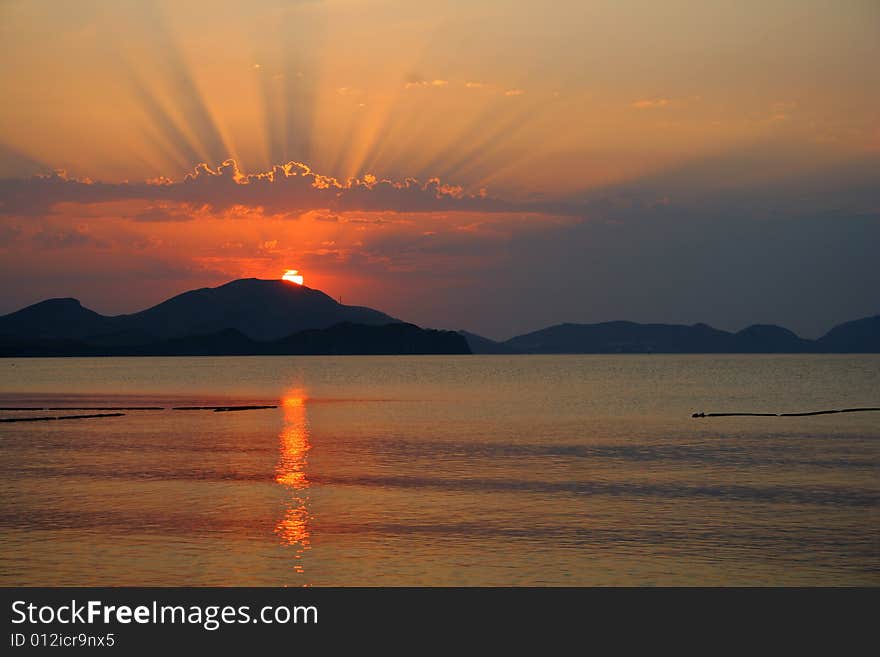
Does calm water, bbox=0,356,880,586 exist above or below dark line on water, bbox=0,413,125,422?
below

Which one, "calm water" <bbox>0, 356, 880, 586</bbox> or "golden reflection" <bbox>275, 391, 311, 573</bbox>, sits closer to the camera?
"calm water" <bbox>0, 356, 880, 586</bbox>

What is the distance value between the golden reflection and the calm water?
0.71ft

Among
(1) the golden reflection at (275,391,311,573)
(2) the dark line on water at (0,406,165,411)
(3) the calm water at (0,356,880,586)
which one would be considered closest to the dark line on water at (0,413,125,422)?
(3) the calm water at (0,356,880,586)

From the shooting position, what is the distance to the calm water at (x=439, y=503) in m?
29.6

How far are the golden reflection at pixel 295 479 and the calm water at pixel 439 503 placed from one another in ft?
0.71

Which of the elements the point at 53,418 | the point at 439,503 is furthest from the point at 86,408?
the point at 439,503

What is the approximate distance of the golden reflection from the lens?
34.7m

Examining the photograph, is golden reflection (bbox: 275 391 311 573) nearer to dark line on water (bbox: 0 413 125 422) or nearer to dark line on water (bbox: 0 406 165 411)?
dark line on water (bbox: 0 413 125 422)

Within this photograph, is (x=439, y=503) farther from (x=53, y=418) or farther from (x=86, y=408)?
(x=86, y=408)


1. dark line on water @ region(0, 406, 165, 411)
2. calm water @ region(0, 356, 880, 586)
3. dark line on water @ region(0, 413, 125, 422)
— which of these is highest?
dark line on water @ region(0, 406, 165, 411)

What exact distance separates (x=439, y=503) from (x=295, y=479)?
1173 centimetres
